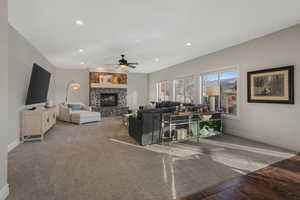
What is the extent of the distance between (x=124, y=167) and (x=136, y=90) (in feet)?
25.6

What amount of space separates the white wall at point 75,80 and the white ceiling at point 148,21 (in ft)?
13.4

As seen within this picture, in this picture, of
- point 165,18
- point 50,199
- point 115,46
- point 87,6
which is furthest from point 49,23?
point 50,199

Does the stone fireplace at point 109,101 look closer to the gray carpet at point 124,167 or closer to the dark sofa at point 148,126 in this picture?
the gray carpet at point 124,167

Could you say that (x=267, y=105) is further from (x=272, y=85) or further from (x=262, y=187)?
(x=262, y=187)

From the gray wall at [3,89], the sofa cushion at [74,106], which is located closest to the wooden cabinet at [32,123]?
the gray wall at [3,89]

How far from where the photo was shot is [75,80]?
857 centimetres

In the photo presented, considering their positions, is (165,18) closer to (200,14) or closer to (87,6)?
(200,14)

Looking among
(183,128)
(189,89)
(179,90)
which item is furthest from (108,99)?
(183,128)

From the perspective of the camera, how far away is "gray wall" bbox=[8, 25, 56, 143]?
3.33 meters

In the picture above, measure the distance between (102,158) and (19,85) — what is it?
10.1ft

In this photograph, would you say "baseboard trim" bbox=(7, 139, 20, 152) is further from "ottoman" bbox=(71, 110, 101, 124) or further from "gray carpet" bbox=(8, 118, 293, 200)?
"ottoman" bbox=(71, 110, 101, 124)

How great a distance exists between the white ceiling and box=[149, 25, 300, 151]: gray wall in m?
0.31

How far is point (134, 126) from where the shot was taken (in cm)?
413

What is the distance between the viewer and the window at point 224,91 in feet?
15.2
